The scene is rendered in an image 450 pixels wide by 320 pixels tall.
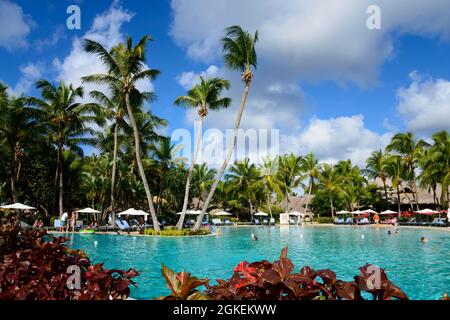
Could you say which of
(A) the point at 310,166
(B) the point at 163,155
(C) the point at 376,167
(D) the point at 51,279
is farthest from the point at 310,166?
(D) the point at 51,279

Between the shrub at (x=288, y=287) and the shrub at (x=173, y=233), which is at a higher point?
the shrub at (x=288, y=287)

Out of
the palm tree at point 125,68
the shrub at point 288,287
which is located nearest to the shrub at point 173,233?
the palm tree at point 125,68

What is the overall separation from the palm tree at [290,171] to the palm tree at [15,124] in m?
30.9

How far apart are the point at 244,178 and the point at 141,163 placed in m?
20.3

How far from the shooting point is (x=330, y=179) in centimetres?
5106

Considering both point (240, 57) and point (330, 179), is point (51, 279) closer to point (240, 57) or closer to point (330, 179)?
point (240, 57)

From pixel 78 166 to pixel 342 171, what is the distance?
34803 millimetres

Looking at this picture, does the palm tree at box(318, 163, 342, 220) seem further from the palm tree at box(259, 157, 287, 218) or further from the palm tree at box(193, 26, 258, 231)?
the palm tree at box(193, 26, 258, 231)

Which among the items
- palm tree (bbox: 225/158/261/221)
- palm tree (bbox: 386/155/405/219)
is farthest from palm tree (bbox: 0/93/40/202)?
palm tree (bbox: 386/155/405/219)

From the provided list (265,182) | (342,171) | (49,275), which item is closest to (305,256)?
(49,275)

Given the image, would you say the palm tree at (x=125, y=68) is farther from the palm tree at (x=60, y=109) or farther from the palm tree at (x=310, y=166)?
the palm tree at (x=310, y=166)

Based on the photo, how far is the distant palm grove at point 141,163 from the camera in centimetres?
2641

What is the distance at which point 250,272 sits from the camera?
287 cm

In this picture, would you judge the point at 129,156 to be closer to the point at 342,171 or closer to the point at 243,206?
the point at 243,206
